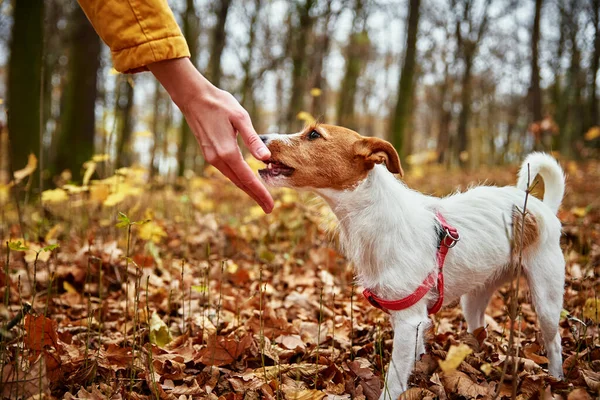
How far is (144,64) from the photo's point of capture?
1557 mm

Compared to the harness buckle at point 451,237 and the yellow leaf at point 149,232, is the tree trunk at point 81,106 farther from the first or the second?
the harness buckle at point 451,237

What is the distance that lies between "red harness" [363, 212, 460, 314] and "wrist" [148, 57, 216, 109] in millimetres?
1372

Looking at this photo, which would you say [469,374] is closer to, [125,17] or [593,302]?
[593,302]

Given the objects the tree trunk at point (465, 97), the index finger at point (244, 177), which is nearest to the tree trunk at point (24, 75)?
the index finger at point (244, 177)

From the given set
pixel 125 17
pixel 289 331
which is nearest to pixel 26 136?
pixel 289 331

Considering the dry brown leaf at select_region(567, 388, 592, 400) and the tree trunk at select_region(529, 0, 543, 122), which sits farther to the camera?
the tree trunk at select_region(529, 0, 543, 122)

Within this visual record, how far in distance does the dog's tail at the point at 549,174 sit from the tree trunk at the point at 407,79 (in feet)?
29.7

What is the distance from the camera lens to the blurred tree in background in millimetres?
7488

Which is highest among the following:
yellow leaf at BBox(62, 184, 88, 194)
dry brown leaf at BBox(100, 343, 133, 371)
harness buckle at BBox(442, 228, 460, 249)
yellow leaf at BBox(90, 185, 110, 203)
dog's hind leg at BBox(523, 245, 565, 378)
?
yellow leaf at BBox(62, 184, 88, 194)

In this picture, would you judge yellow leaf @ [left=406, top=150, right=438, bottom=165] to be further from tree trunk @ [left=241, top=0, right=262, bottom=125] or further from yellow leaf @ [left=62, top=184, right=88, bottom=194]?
yellow leaf @ [left=62, top=184, right=88, bottom=194]

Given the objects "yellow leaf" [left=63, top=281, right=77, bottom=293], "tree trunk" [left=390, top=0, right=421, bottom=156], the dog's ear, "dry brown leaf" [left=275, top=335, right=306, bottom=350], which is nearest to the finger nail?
the dog's ear

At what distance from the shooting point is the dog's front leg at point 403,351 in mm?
2213

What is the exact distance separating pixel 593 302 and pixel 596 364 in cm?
42

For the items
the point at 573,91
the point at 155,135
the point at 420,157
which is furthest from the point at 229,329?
the point at 573,91
